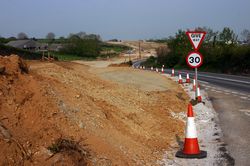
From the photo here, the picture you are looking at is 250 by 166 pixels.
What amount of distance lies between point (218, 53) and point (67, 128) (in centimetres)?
4508

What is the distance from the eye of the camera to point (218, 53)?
50.7m

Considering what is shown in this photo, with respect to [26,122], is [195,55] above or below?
above

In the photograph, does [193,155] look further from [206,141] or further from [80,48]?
[80,48]

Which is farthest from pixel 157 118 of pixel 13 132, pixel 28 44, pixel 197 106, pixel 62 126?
pixel 28 44

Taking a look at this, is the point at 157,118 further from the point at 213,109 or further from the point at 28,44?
the point at 28,44

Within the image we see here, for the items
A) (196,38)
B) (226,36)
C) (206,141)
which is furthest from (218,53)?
(206,141)

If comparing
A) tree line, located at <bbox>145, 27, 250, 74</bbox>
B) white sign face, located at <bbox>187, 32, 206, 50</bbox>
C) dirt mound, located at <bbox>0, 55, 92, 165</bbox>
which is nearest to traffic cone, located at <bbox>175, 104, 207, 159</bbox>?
dirt mound, located at <bbox>0, 55, 92, 165</bbox>

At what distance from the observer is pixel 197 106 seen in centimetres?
1509

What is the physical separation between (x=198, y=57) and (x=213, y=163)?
8.46 metres

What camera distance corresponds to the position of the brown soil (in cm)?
620

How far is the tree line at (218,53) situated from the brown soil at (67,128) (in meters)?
31.6

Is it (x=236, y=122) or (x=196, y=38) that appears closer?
(x=236, y=122)

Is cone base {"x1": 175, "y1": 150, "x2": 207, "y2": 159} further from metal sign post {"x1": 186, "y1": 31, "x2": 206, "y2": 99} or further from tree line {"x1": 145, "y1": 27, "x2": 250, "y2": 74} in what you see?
tree line {"x1": 145, "y1": 27, "x2": 250, "y2": 74}

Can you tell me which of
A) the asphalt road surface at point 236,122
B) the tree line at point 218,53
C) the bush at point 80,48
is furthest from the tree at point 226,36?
the bush at point 80,48
